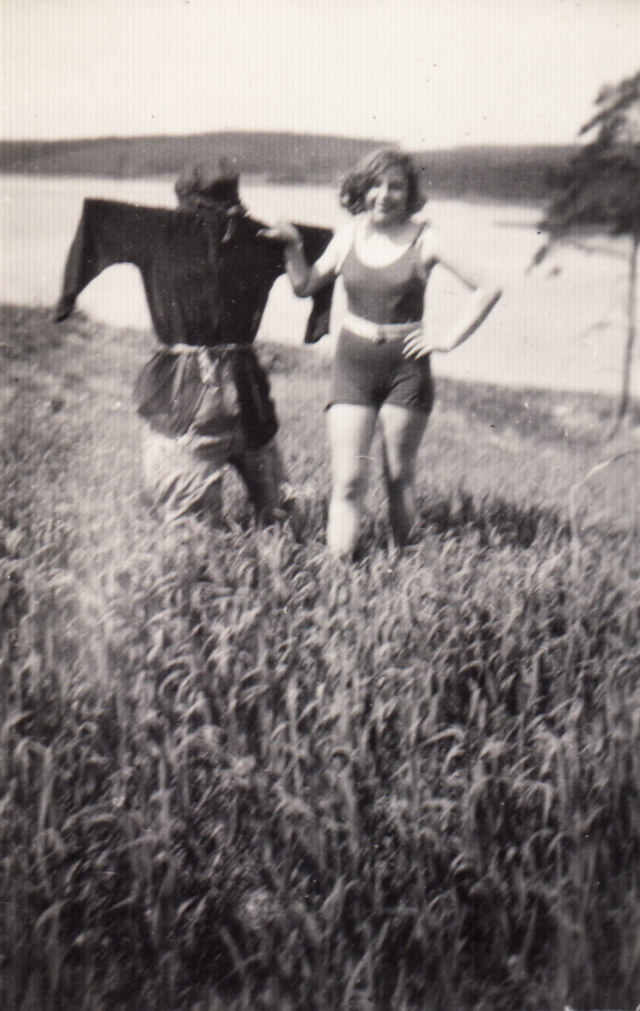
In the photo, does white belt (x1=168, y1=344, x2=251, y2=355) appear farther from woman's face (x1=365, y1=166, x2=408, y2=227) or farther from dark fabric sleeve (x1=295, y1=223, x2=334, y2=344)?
woman's face (x1=365, y1=166, x2=408, y2=227)

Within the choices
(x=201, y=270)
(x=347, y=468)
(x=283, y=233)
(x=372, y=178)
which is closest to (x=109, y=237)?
(x=201, y=270)

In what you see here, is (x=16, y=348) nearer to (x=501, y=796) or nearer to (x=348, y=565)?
(x=348, y=565)

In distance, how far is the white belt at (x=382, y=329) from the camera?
1704mm

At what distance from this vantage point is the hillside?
5.52ft

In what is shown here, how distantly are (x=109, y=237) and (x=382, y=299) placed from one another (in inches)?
18.9

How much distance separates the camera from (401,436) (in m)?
1.75

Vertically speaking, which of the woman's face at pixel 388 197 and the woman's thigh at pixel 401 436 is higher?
the woman's face at pixel 388 197

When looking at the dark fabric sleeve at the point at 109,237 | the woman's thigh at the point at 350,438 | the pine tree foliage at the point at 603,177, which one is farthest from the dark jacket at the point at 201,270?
the pine tree foliage at the point at 603,177

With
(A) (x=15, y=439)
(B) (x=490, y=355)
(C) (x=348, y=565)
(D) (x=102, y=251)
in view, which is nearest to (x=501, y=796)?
(C) (x=348, y=565)

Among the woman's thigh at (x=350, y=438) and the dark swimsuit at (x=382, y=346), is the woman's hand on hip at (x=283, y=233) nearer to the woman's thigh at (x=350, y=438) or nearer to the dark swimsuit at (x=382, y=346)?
the dark swimsuit at (x=382, y=346)

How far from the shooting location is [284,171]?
169cm

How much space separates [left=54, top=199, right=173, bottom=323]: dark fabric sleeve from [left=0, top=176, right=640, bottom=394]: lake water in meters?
0.02

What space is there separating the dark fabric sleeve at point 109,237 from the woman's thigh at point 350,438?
430mm

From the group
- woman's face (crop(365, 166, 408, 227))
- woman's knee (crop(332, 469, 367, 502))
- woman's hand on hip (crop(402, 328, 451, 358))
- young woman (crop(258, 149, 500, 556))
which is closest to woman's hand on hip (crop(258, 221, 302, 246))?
young woman (crop(258, 149, 500, 556))
